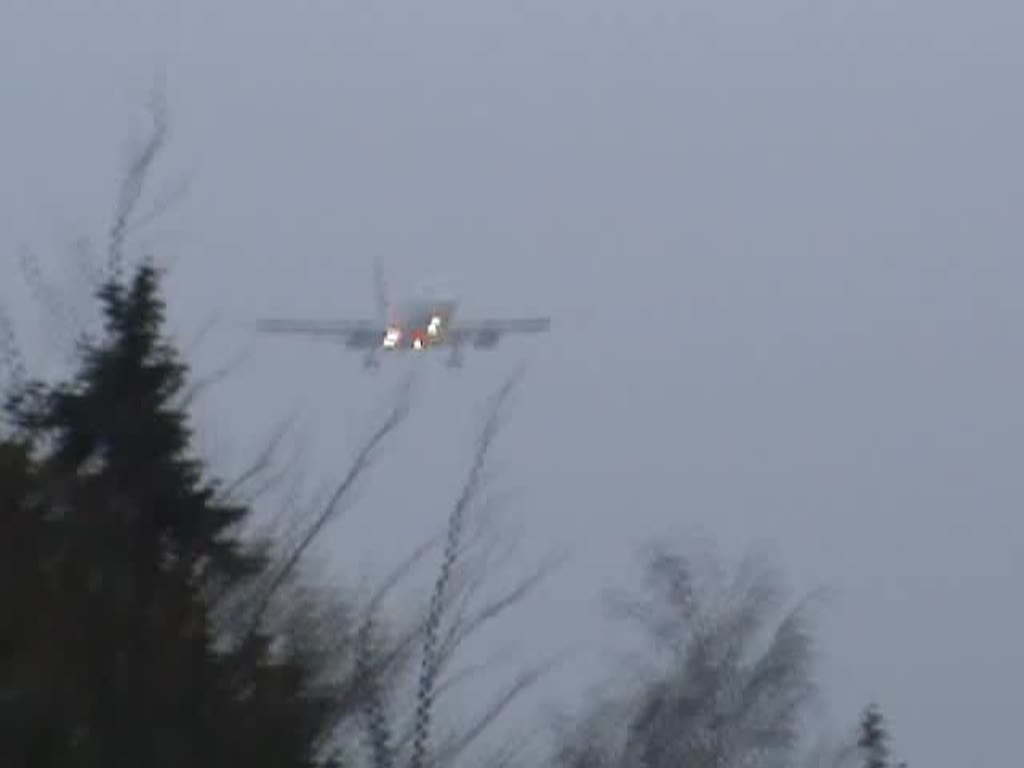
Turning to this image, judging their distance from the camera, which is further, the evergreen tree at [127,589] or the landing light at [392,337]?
the landing light at [392,337]

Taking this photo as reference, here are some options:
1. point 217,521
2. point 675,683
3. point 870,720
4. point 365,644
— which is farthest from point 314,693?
point 870,720

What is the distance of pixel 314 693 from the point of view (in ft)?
55.0

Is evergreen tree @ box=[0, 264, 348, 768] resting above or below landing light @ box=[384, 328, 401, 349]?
below

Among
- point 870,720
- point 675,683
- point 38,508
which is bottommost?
point 38,508

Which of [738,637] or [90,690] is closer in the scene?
[90,690]

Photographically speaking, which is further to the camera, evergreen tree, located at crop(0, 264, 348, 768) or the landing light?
the landing light

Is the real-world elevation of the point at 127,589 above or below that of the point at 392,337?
below

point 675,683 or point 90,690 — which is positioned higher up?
point 675,683

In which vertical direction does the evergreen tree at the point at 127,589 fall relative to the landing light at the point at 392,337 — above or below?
below

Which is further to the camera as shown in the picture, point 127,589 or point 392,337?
point 392,337

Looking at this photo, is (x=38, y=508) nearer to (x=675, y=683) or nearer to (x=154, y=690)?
(x=154, y=690)

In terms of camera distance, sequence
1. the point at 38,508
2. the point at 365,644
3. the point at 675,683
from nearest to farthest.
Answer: the point at 38,508 < the point at 365,644 < the point at 675,683

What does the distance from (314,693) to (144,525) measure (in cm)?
138

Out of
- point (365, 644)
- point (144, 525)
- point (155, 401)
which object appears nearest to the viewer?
point (144, 525)
